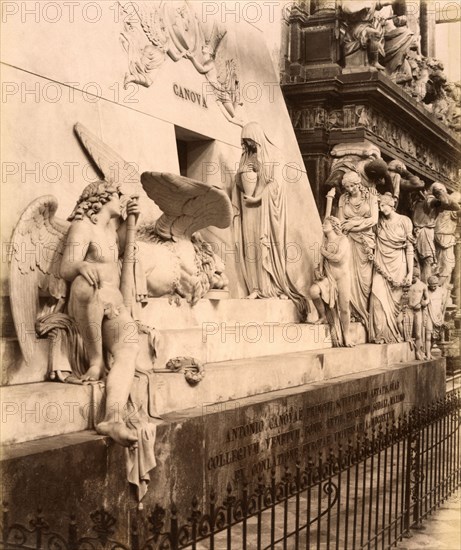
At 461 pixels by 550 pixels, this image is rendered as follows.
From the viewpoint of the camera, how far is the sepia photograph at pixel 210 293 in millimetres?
5492

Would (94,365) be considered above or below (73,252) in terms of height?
below

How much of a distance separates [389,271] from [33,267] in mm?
7023

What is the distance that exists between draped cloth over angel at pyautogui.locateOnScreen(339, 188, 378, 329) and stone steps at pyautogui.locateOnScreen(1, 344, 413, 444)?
40.8 inches

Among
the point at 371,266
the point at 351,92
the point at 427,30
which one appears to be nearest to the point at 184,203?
the point at 371,266

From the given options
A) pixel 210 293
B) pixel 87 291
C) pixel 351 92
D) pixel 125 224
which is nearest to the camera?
pixel 87 291

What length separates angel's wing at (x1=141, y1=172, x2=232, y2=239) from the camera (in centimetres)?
764

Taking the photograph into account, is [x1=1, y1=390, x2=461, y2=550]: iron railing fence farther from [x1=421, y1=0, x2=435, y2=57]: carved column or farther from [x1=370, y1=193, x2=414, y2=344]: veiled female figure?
[x1=421, y1=0, x2=435, y2=57]: carved column

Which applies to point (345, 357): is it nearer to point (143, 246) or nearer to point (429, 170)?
point (143, 246)

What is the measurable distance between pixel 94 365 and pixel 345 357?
4.58 m

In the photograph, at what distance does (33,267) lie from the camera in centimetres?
611

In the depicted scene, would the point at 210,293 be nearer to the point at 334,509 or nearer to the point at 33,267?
the point at 334,509

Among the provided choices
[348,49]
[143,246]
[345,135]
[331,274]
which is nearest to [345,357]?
[331,274]

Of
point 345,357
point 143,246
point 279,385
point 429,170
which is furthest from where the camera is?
point 429,170

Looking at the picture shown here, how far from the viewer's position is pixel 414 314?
1293 cm
